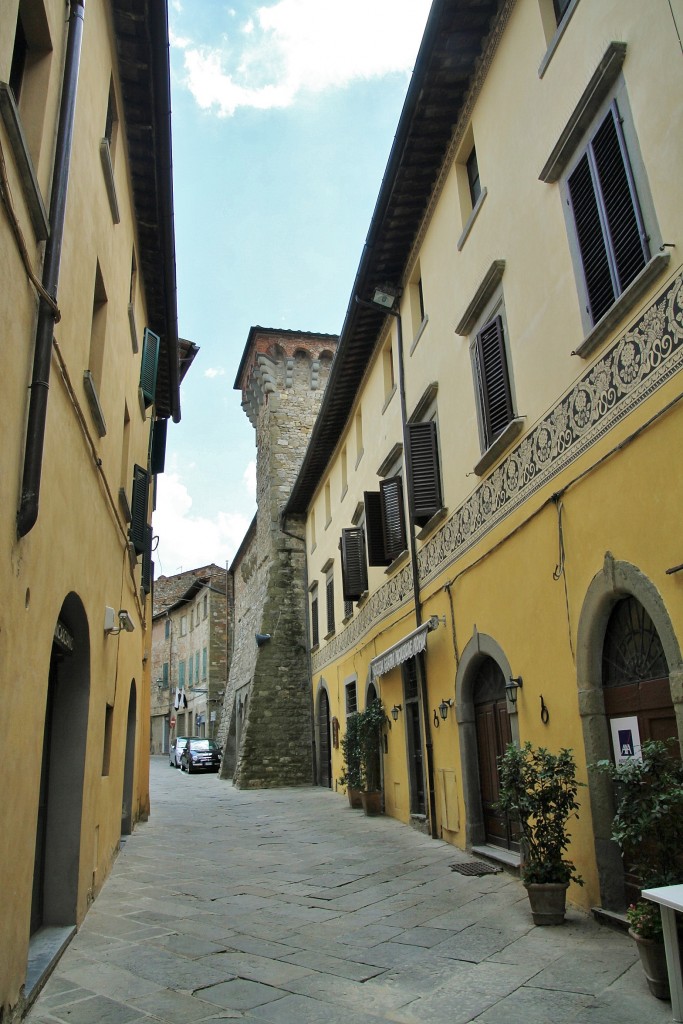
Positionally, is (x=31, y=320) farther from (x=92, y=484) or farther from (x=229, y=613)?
(x=229, y=613)

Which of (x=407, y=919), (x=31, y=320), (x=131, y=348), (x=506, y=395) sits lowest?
(x=407, y=919)

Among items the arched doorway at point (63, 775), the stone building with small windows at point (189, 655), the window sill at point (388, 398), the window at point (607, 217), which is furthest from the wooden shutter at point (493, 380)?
the stone building with small windows at point (189, 655)

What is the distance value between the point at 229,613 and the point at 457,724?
92.5 feet

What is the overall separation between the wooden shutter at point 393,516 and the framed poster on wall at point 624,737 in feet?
19.5

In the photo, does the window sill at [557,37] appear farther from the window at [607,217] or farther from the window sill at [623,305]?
the window sill at [623,305]

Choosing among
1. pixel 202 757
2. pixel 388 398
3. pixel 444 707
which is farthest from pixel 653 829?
pixel 202 757

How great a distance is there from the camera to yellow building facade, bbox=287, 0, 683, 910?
4.88 m

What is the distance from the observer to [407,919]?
19.5 ft

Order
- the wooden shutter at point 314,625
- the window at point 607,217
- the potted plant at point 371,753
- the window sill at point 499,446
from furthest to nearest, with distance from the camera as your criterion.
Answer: the wooden shutter at point 314,625 → the potted plant at point 371,753 → the window sill at point 499,446 → the window at point 607,217

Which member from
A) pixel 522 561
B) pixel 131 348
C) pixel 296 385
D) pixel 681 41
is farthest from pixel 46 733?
pixel 296 385

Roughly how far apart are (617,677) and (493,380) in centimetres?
333

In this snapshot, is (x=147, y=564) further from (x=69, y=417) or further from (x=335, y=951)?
(x=335, y=951)

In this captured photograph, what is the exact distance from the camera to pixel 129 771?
38.6ft

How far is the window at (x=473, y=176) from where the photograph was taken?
8695 millimetres
